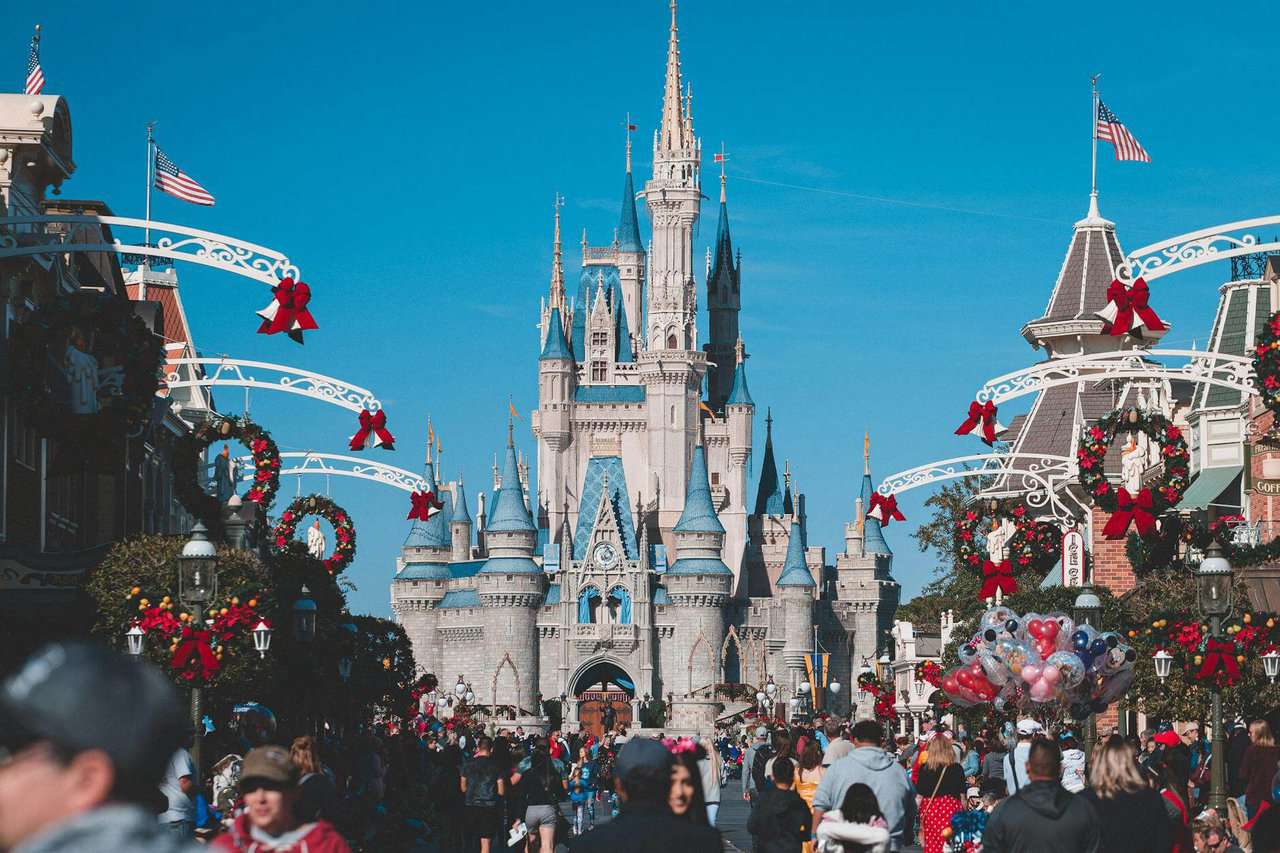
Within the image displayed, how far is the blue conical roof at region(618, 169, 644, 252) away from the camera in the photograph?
473ft

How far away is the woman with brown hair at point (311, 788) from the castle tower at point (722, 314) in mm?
133079

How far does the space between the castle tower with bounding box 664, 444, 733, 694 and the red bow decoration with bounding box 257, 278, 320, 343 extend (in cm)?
10602

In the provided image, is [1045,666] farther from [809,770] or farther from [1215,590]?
[809,770]

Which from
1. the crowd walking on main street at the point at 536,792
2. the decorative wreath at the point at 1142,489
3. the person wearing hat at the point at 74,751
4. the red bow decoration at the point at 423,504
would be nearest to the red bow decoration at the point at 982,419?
the decorative wreath at the point at 1142,489

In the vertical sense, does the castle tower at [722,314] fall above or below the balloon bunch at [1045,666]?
above

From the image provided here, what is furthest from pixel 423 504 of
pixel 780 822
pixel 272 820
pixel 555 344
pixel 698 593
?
pixel 555 344

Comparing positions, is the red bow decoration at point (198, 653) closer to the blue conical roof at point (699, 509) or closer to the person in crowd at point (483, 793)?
the person in crowd at point (483, 793)

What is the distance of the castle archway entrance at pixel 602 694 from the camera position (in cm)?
12600

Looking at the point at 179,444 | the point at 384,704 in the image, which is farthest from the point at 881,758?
the point at 384,704

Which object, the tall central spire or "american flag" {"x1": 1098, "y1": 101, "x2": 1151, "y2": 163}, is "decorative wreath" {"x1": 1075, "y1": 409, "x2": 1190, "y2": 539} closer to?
"american flag" {"x1": 1098, "y1": 101, "x2": 1151, "y2": 163}

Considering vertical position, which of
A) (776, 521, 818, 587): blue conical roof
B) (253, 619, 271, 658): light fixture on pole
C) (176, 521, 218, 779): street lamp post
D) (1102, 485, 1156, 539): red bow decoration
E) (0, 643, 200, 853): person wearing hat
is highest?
(776, 521, 818, 587): blue conical roof

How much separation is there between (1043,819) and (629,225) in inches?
5324

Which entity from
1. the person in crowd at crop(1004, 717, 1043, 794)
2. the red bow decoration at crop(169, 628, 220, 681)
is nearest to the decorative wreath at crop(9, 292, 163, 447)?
the red bow decoration at crop(169, 628, 220, 681)

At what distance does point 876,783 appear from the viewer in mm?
11664
